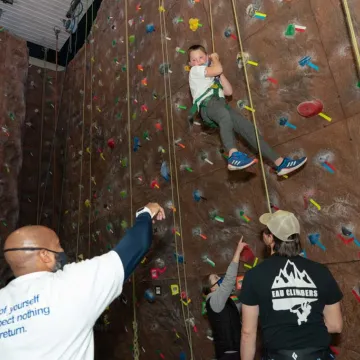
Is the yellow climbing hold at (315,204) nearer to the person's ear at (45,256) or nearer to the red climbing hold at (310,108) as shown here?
the red climbing hold at (310,108)

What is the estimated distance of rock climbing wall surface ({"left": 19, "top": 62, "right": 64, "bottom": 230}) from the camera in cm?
634

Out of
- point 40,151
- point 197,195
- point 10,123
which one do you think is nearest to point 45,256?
point 197,195

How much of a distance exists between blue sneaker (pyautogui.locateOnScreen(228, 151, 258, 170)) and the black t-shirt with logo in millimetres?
810

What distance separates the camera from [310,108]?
2332mm

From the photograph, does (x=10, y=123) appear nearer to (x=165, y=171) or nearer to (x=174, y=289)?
(x=165, y=171)

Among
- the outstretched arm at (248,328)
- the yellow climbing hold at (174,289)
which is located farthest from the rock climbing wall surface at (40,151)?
Answer: the outstretched arm at (248,328)

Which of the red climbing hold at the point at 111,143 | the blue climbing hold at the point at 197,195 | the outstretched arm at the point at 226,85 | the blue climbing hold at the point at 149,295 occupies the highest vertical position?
the red climbing hold at the point at 111,143

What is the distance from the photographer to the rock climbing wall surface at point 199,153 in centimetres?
221

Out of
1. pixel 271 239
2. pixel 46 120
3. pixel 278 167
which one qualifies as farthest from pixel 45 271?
pixel 46 120

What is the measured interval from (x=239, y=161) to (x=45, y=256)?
50.9 inches

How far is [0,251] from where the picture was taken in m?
5.48

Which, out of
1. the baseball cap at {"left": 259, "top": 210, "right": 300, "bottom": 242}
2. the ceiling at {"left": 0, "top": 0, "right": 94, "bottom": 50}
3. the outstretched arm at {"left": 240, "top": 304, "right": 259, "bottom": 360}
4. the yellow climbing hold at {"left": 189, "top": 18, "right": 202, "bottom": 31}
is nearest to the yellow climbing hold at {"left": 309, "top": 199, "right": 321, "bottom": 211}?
the baseball cap at {"left": 259, "top": 210, "right": 300, "bottom": 242}

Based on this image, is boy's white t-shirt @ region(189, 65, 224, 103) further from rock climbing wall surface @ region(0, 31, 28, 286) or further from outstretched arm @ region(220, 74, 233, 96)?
rock climbing wall surface @ region(0, 31, 28, 286)

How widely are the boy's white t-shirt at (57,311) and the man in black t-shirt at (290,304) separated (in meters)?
0.60
